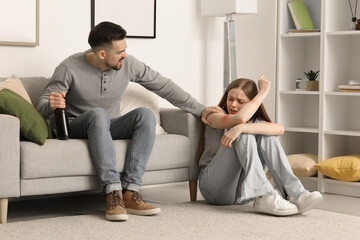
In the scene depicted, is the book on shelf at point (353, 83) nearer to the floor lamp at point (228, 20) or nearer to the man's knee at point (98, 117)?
the floor lamp at point (228, 20)

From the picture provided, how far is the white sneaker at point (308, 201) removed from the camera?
353cm

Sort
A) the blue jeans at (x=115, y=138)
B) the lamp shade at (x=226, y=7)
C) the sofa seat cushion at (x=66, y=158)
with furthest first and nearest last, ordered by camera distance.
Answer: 1. the lamp shade at (x=226, y=7)
2. the blue jeans at (x=115, y=138)
3. the sofa seat cushion at (x=66, y=158)

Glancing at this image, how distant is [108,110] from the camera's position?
3920 millimetres

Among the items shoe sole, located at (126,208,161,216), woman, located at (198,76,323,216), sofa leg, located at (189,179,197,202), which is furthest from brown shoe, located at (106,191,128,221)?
sofa leg, located at (189,179,197,202)

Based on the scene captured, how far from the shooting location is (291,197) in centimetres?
365

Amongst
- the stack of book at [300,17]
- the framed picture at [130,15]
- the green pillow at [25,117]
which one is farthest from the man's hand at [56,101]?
the stack of book at [300,17]

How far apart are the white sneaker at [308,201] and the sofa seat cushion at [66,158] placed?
0.77 meters

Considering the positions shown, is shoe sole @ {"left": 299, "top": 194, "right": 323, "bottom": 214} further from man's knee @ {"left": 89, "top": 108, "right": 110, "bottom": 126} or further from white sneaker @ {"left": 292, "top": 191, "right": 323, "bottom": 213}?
man's knee @ {"left": 89, "top": 108, "right": 110, "bottom": 126}

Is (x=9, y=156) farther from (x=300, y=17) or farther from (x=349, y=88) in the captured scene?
(x=300, y=17)

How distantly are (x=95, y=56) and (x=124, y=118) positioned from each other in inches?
14.8

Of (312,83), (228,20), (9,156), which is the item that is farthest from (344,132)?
(9,156)

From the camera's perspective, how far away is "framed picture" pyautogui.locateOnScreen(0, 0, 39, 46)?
4.08 m

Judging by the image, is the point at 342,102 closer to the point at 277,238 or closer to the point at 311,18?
the point at 311,18

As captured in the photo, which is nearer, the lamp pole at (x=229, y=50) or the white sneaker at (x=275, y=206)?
the white sneaker at (x=275, y=206)
